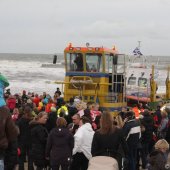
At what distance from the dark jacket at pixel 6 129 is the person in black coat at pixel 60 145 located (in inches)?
130

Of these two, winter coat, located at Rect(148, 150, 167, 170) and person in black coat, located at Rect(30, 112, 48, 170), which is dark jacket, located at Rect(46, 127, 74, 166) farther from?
winter coat, located at Rect(148, 150, 167, 170)

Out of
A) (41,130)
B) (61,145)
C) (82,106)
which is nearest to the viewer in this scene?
(61,145)

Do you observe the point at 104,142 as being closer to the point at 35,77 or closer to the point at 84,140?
the point at 84,140

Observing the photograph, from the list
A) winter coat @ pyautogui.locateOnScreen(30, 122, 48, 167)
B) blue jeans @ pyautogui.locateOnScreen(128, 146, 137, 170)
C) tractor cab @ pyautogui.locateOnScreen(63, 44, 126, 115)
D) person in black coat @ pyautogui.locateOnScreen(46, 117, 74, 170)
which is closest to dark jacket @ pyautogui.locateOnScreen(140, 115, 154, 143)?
blue jeans @ pyautogui.locateOnScreen(128, 146, 137, 170)

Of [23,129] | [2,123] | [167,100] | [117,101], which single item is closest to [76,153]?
[23,129]

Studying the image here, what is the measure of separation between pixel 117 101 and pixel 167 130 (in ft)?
22.5

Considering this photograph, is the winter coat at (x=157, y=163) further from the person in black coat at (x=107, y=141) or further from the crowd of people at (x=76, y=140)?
the person in black coat at (x=107, y=141)

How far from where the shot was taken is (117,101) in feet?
63.9

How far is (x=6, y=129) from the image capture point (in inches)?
220

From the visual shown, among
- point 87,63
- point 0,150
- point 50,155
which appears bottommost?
point 50,155

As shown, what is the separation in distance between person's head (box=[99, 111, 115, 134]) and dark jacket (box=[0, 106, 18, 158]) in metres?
2.26

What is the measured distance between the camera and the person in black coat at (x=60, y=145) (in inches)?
349

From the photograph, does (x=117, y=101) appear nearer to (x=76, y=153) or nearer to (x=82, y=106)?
(x=82, y=106)

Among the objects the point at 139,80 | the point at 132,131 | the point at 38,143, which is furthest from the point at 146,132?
the point at 139,80
